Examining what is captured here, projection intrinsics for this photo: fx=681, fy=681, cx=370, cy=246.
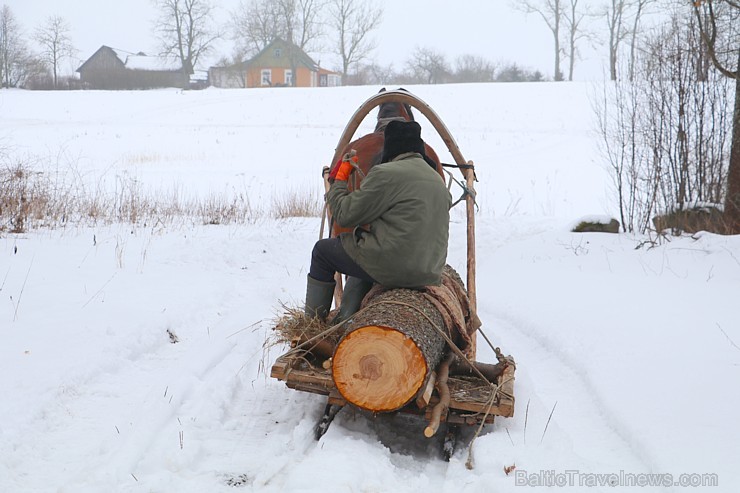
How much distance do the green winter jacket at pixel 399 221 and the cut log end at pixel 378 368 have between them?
668 millimetres

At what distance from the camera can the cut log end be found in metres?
3.80

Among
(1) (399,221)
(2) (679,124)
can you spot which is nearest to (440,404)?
(1) (399,221)

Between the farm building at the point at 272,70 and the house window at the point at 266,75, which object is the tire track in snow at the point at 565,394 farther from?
the house window at the point at 266,75

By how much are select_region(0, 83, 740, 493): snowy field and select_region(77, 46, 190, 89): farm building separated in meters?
47.4

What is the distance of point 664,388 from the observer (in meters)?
4.47

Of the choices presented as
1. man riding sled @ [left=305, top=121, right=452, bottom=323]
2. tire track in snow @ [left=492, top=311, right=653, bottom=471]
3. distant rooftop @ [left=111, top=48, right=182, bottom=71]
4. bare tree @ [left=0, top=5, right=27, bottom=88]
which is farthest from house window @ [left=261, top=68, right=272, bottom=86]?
man riding sled @ [left=305, top=121, right=452, bottom=323]

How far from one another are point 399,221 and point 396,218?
28 millimetres

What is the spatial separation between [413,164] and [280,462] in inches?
80.2

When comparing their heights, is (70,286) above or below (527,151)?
below

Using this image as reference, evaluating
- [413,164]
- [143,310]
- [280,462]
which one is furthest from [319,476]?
[143,310]

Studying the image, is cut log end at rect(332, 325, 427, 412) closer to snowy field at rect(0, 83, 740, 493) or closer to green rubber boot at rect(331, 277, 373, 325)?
snowy field at rect(0, 83, 740, 493)

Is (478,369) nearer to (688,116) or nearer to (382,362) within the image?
(382,362)

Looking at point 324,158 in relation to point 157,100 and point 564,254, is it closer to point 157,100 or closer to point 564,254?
point 564,254

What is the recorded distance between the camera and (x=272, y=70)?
60625mm
